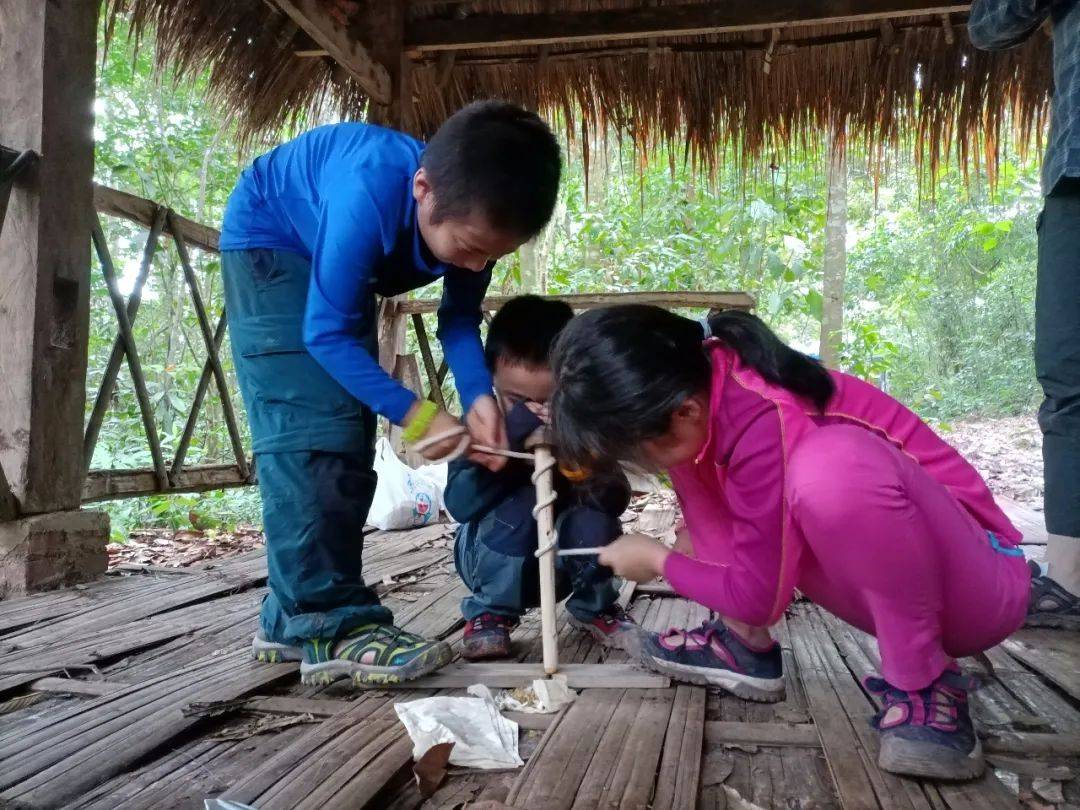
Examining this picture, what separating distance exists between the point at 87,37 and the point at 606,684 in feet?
7.86

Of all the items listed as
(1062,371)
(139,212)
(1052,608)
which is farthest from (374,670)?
(139,212)

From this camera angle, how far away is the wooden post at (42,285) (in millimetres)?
2365

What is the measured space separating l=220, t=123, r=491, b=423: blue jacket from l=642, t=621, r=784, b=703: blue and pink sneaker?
0.67 metres

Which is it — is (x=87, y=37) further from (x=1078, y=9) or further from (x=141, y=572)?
(x=1078, y=9)

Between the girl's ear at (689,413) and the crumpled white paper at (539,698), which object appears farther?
the crumpled white paper at (539,698)

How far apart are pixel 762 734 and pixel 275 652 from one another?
1.01 m

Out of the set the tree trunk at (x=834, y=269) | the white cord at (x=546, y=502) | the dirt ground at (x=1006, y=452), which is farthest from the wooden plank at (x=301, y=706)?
the tree trunk at (x=834, y=269)

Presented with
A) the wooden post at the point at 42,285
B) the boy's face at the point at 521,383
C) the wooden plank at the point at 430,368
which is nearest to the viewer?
the boy's face at the point at 521,383

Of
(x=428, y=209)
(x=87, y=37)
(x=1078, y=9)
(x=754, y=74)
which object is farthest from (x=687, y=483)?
(x=754, y=74)

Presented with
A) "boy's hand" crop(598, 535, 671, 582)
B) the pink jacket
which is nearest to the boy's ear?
the pink jacket

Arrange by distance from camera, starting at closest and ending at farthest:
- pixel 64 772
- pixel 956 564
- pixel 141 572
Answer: pixel 64 772
pixel 956 564
pixel 141 572

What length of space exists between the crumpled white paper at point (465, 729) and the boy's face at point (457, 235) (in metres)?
0.81

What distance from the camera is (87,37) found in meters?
2.52

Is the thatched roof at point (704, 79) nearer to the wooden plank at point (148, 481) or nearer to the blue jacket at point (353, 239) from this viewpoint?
the wooden plank at point (148, 481)
